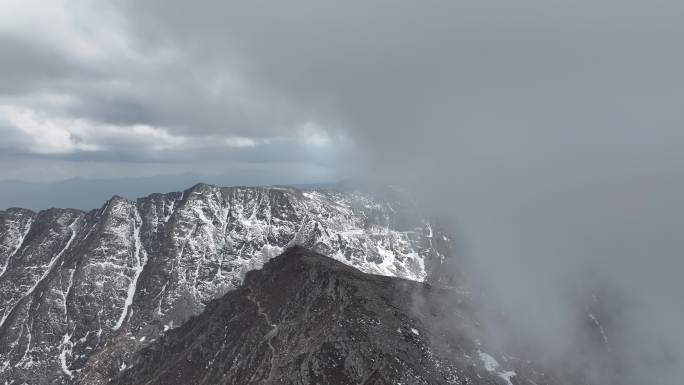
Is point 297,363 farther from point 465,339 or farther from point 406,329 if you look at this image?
point 465,339

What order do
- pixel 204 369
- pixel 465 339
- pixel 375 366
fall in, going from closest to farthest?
pixel 375 366 < pixel 465 339 < pixel 204 369

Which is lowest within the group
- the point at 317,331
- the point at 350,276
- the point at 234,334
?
the point at 234,334

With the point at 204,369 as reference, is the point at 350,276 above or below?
above

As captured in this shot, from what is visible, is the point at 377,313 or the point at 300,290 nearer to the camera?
the point at 377,313

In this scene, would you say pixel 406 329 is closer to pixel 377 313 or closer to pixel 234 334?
pixel 377 313

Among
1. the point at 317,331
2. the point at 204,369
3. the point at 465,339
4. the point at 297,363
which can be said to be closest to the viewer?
the point at 297,363

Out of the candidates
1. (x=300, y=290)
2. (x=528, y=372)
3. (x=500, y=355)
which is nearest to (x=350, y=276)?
(x=300, y=290)
